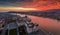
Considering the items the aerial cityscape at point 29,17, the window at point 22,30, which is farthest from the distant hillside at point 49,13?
the window at point 22,30

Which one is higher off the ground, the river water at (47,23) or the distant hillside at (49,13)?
the distant hillside at (49,13)

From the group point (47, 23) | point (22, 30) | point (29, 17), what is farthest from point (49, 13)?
point (22, 30)

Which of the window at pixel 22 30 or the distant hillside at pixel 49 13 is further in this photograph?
the distant hillside at pixel 49 13

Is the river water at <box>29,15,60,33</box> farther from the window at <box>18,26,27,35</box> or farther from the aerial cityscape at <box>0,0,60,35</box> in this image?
the window at <box>18,26,27,35</box>

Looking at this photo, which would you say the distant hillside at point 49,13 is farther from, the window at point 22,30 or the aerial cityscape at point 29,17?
the window at point 22,30

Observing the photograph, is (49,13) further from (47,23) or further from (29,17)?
(29,17)

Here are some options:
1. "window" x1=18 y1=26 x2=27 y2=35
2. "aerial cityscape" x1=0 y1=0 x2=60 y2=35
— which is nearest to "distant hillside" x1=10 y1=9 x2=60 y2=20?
"aerial cityscape" x1=0 y1=0 x2=60 y2=35

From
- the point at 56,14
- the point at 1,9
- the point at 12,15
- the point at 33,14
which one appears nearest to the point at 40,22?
the point at 33,14

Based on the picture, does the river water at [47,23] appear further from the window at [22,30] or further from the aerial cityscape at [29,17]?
the window at [22,30]
